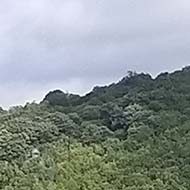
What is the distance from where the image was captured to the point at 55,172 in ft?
112

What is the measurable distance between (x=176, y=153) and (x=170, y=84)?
14.5m

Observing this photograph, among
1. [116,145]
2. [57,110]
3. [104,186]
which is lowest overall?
[104,186]

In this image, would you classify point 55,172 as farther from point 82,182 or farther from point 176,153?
point 176,153

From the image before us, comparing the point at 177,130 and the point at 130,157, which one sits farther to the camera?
the point at 177,130

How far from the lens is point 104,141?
40.2m

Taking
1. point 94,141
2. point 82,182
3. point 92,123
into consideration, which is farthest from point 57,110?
point 82,182

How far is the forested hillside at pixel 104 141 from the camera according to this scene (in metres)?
33.7

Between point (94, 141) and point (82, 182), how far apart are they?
674 centimetres

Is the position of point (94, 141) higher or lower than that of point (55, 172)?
higher

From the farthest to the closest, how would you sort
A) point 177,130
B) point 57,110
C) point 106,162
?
point 57,110
point 177,130
point 106,162

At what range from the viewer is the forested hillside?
33.7 metres

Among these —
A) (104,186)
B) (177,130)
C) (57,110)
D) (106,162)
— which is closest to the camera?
(104,186)

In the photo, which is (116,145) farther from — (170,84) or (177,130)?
(170,84)

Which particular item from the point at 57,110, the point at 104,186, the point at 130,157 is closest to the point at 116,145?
the point at 130,157
